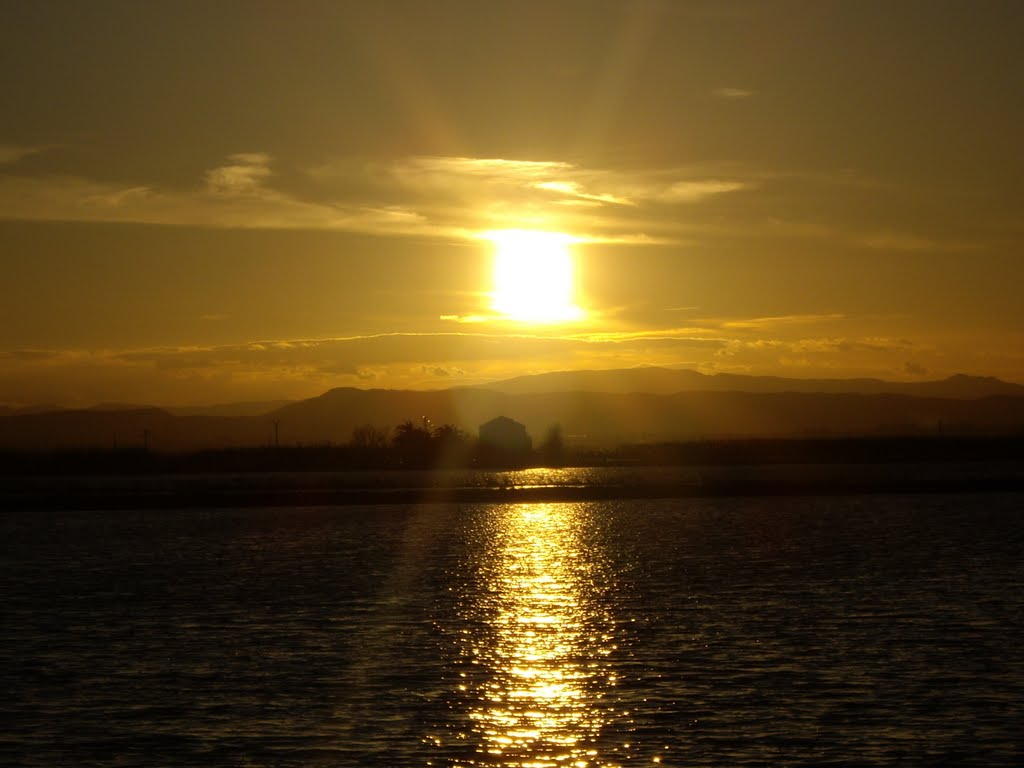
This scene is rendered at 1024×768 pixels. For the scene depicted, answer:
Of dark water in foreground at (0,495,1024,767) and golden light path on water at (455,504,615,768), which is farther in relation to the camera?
dark water in foreground at (0,495,1024,767)

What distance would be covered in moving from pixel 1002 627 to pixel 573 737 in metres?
18.7

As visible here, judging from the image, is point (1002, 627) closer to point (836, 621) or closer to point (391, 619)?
point (836, 621)

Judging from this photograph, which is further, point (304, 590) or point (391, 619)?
point (304, 590)

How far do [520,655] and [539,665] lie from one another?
1.72m

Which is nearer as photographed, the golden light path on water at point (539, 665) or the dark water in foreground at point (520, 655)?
the golden light path on water at point (539, 665)

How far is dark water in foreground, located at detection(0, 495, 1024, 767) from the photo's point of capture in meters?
25.9

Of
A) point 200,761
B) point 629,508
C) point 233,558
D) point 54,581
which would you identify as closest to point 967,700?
point 200,761

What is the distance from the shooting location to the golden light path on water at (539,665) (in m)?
25.7

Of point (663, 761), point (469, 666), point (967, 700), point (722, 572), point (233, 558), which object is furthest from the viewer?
point (233, 558)

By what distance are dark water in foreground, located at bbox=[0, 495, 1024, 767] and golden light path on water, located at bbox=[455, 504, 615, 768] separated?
0.11m

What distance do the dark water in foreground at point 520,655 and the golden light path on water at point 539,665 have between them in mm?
109

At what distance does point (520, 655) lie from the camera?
3594cm

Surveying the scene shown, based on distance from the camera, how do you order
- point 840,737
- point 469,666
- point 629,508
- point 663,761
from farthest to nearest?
1. point 629,508
2. point 469,666
3. point 840,737
4. point 663,761

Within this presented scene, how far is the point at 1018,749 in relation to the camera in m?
24.8
